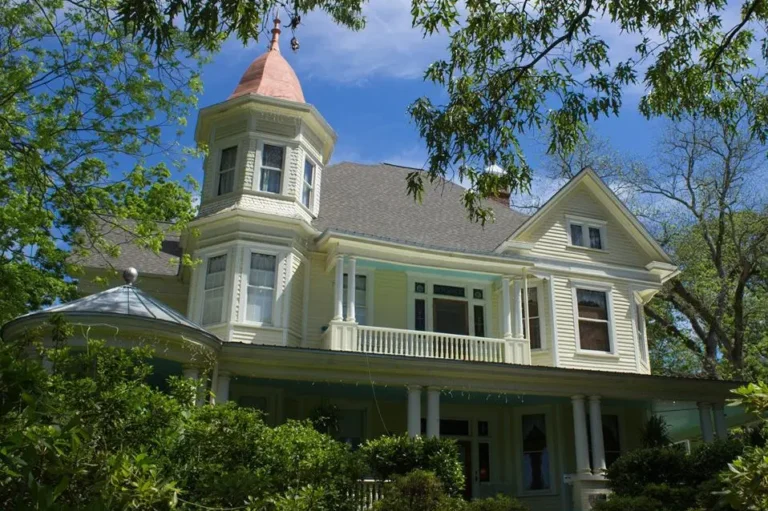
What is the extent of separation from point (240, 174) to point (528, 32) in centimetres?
924

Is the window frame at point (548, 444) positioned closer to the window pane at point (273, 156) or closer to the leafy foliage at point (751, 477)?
the window pane at point (273, 156)

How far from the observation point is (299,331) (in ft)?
56.7

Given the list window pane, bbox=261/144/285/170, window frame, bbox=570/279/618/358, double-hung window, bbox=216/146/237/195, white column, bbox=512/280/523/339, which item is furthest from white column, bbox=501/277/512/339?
double-hung window, bbox=216/146/237/195

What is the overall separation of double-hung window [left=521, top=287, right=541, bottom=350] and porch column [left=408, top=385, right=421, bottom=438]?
5.14m

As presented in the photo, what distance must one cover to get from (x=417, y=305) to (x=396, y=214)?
308 centimetres

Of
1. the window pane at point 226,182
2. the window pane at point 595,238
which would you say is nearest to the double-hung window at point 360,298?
the window pane at point 226,182

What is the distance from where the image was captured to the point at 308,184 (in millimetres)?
18734

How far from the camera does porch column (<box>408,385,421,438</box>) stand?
14.7m

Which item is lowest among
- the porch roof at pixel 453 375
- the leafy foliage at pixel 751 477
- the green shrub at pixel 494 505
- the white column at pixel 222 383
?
the green shrub at pixel 494 505

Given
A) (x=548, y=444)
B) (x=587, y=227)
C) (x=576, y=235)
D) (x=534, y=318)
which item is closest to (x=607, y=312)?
(x=534, y=318)

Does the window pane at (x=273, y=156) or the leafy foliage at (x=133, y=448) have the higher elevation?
the window pane at (x=273, y=156)

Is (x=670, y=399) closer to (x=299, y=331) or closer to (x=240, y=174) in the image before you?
(x=299, y=331)

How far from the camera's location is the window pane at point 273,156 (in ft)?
59.2

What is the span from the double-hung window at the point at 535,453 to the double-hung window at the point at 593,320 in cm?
247
